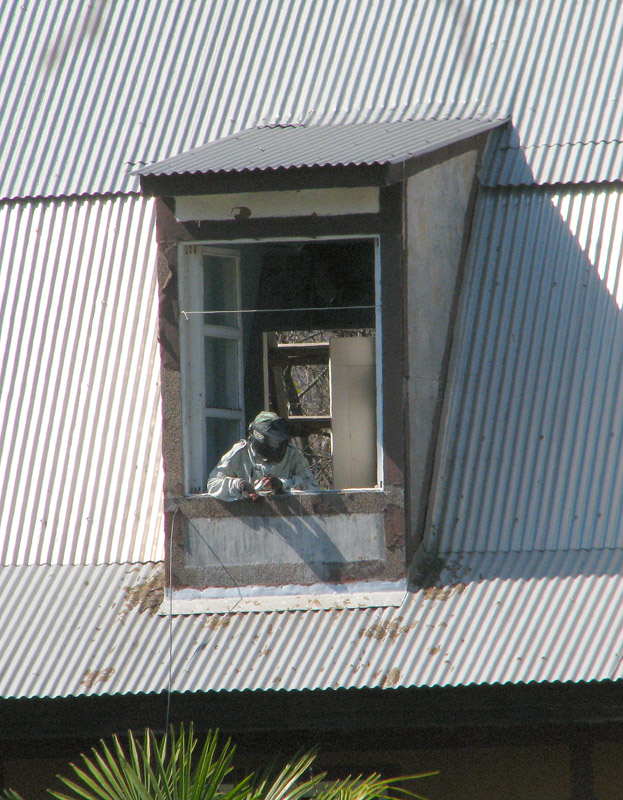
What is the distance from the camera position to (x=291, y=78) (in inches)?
419

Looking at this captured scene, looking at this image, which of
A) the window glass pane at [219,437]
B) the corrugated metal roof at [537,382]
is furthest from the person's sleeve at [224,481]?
the corrugated metal roof at [537,382]

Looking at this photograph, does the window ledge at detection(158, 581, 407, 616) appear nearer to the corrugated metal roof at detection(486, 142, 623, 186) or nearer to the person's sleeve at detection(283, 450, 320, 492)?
the person's sleeve at detection(283, 450, 320, 492)

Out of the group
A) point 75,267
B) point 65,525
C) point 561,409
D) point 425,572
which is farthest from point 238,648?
point 75,267

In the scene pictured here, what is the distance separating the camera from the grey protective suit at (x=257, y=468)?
848cm

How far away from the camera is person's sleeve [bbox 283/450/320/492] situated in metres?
8.56

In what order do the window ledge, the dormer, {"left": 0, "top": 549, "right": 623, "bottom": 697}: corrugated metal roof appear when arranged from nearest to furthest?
{"left": 0, "top": 549, "right": 623, "bottom": 697}: corrugated metal roof → the window ledge → the dormer

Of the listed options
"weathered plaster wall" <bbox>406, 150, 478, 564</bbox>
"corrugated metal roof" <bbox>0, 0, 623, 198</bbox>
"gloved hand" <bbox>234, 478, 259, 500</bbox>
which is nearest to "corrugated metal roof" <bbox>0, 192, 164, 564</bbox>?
"corrugated metal roof" <bbox>0, 0, 623, 198</bbox>

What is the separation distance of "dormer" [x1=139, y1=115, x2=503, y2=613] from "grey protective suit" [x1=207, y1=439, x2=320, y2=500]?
16 cm

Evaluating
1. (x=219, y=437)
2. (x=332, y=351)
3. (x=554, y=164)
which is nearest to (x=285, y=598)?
(x=219, y=437)

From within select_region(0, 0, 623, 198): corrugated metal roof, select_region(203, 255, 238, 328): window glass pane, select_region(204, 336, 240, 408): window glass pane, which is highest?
select_region(0, 0, 623, 198): corrugated metal roof

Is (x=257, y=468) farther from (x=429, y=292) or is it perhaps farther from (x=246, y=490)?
(x=429, y=292)

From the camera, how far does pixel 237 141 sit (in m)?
9.50

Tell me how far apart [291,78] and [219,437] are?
11.0 ft

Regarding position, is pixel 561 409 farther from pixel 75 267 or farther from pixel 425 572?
pixel 75 267
